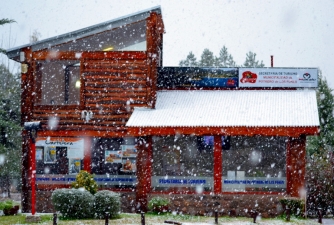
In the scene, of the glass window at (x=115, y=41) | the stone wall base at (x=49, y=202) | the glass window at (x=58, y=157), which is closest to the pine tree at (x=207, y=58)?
the glass window at (x=115, y=41)

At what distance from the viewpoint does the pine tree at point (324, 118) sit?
37.8 metres

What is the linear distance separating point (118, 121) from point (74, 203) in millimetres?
6645

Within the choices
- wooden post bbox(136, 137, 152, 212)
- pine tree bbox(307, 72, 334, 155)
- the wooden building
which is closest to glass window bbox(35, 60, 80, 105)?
the wooden building

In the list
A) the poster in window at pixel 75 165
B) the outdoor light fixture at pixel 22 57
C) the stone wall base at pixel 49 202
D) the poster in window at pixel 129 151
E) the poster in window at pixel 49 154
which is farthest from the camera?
Answer: the poster in window at pixel 129 151

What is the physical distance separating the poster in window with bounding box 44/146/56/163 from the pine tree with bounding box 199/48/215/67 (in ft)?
161

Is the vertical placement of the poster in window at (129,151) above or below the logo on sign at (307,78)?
below

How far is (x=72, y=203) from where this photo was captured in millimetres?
22828

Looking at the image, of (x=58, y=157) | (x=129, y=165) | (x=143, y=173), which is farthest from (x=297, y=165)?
(x=58, y=157)

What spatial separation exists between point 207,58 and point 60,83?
47.7 m

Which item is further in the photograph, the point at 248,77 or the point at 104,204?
the point at 248,77

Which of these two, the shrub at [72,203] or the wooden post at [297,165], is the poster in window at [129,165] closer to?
the shrub at [72,203]

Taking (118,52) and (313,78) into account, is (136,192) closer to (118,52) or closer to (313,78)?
(118,52)

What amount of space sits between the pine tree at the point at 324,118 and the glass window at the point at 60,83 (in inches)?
576

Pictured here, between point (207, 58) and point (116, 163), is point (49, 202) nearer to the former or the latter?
point (116, 163)
